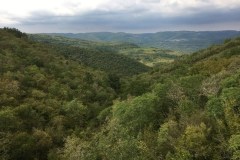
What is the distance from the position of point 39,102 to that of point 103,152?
4693cm

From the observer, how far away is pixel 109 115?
298ft

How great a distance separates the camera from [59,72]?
13625cm

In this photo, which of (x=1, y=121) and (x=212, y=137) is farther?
(x=1, y=121)

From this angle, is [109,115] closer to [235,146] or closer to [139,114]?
[139,114]

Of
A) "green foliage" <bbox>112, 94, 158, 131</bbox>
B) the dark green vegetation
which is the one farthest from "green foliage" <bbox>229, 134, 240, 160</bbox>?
"green foliage" <bbox>112, 94, 158, 131</bbox>

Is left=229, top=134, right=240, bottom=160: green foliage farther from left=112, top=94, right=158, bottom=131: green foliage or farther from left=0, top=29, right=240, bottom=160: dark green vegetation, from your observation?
left=112, top=94, right=158, bottom=131: green foliage

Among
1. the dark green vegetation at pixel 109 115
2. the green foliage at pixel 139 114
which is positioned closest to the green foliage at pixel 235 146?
the dark green vegetation at pixel 109 115

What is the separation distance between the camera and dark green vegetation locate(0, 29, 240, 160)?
49250mm

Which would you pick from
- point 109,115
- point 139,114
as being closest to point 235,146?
point 139,114

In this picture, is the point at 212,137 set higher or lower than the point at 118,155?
higher

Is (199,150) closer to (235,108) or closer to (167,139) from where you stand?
(167,139)

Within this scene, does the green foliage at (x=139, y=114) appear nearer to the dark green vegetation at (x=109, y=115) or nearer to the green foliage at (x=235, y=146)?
the dark green vegetation at (x=109, y=115)

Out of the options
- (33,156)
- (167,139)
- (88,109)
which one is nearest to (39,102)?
(88,109)

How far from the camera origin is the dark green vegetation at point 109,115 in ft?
162
